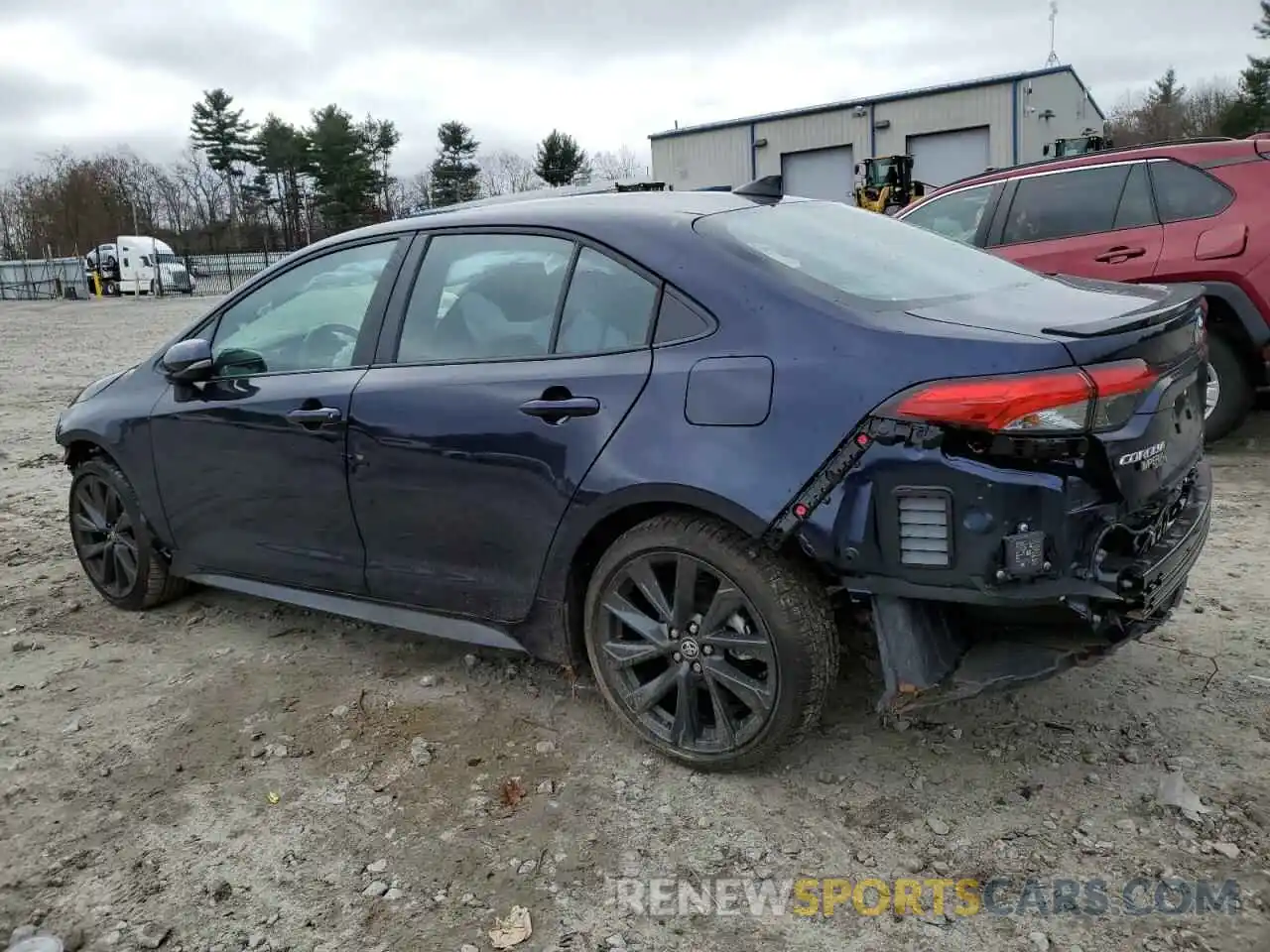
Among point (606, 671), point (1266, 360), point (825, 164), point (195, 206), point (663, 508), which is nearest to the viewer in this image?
point (663, 508)

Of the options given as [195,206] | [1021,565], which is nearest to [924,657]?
[1021,565]

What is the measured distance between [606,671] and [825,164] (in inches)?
1372

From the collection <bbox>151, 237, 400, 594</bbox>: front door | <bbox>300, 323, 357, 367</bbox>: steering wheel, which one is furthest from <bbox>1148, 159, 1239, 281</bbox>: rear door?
<bbox>300, 323, 357, 367</bbox>: steering wheel

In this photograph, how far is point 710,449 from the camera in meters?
2.68

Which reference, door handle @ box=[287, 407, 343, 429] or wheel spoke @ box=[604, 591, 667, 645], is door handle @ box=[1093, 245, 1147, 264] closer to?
wheel spoke @ box=[604, 591, 667, 645]

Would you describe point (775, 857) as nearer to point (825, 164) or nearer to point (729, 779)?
point (729, 779)

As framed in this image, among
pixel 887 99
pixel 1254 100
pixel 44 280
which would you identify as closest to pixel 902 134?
pixel 887 99

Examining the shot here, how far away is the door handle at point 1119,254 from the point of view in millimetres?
6344

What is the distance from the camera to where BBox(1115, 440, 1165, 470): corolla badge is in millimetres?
2436

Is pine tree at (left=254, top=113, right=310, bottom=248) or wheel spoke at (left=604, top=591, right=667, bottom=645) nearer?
wheel spoke at (left=604, top=591, right=667, bottom=645)

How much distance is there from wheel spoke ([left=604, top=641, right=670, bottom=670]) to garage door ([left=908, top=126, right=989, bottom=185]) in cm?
3175

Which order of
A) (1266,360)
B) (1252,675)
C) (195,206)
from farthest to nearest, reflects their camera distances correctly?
1. (195,206)
2. (1266,360)
3. (1252,675)

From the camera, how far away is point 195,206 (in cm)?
7212

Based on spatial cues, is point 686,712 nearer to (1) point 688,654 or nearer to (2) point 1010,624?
(1) point 688,654
